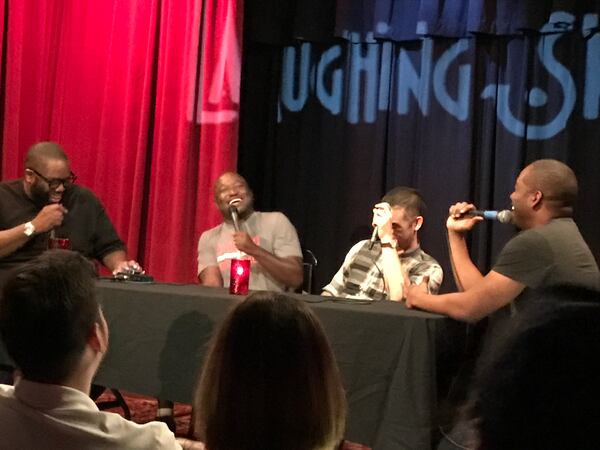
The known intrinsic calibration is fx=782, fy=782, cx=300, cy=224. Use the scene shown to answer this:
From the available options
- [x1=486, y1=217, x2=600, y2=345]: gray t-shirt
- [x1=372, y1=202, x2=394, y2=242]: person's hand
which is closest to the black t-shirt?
[x1=372, y1=202, x2=394, y2=242]: person's hand

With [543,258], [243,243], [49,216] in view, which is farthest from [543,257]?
[49,216]

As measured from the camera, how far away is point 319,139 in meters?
3.83

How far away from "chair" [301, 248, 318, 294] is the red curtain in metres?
0.49

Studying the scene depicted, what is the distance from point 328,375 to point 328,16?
9.63 ft

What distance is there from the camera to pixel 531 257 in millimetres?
2176

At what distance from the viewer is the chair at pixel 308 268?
3.60 metres

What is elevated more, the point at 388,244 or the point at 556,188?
the point at 556,188

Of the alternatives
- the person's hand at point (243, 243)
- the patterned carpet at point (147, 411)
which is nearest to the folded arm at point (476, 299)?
the person's hand at point (243, 243)

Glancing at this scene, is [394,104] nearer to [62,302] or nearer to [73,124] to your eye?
[73,124]

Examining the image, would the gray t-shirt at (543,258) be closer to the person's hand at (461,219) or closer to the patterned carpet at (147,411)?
the person's hand at (461,219)

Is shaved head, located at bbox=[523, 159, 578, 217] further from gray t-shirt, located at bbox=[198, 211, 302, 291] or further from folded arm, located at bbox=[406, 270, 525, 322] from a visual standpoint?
gray t-shirt, located at bbox=[198, 211, 302, 291]

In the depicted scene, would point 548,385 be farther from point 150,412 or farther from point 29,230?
point 150,412

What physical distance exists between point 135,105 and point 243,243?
4.51ft

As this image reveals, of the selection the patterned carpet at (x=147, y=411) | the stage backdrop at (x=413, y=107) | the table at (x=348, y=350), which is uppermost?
the stage backdrop at (x=413, y=107)
